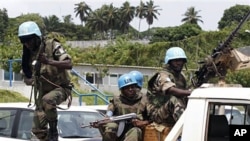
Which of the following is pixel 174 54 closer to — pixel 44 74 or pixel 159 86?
pixel 159 86

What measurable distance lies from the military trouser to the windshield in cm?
206

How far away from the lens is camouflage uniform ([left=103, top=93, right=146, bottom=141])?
16.5 feet

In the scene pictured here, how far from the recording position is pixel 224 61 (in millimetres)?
4934

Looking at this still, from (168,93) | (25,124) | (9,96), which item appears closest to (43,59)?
(168,93)

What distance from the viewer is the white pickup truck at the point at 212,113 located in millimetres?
3744

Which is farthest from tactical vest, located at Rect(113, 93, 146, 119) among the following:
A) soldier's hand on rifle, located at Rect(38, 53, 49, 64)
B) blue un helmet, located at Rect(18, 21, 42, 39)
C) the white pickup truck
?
the white pickup truck

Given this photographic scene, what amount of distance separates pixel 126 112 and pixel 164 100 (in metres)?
0.45

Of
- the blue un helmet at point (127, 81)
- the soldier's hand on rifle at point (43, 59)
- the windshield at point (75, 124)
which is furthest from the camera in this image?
the windshield at point (75, 124)

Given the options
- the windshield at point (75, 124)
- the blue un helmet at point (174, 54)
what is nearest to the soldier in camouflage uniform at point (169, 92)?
the blue un helmet at point (174, 54)

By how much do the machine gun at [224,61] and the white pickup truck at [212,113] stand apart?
88 centimetres

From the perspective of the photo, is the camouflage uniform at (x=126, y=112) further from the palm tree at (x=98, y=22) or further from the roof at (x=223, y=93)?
the palm tree at (x=98, y=22)

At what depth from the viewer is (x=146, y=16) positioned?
307 ft

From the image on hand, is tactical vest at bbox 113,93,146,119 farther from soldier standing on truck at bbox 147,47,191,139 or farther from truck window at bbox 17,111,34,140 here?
truck window at bbox 17,111,34,140

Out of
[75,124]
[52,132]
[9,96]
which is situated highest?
[52,132]
